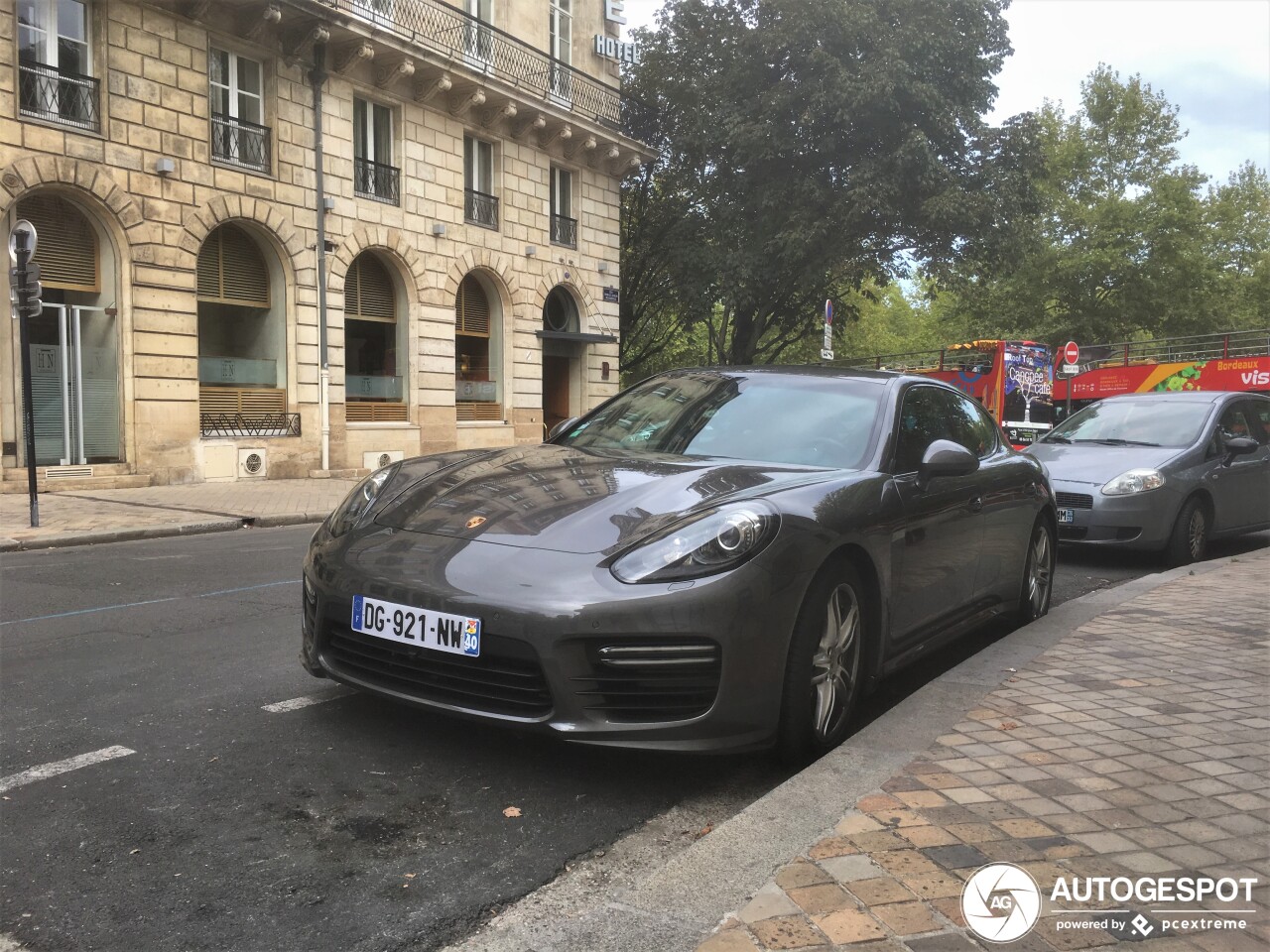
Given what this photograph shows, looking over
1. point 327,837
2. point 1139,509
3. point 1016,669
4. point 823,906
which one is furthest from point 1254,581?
point 327,837

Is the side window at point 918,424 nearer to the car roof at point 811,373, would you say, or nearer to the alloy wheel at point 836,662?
the car roof at point 811,373

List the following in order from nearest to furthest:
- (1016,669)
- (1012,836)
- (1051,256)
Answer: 1. (1012,836)
2. (1016,669)
3. (1051,256)

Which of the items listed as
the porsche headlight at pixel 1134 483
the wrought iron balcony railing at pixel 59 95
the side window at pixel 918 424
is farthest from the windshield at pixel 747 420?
the wrought iron balcony railing at pixel 59 95

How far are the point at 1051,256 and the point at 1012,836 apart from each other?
36889 mm

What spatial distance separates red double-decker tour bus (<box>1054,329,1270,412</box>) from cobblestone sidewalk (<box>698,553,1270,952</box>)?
17.8 m

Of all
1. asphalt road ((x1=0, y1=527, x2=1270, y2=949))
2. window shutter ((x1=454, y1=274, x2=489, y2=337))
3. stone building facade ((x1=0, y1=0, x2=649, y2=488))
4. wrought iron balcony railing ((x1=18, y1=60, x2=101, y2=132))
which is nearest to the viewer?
asphalt road ((x1=0, y1=527, x2=1270, y2=949))

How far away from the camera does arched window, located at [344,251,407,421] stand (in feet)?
62.2

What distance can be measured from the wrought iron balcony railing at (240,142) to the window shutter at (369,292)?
265 cm

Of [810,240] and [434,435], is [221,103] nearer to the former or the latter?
[434,435]

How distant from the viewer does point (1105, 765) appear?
124 inches

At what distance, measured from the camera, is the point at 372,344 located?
19.5 metres

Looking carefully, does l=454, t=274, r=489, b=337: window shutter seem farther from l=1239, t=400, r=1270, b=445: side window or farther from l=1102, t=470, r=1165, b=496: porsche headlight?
l=1102, t=470, r=1165, b=496: porsche headlight

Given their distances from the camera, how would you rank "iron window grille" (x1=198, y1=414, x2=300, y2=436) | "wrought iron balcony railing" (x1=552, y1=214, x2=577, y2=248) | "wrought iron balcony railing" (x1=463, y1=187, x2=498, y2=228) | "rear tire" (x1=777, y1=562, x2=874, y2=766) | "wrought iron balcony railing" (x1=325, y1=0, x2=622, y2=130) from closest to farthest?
"rear tire" (x1=777, y1=562, x2=874, y2=766)
"iron window grille" (x1=198, y1=414, x2=300, y2=436)
"wrought iron balcony railing" (x1=325, y1=0, x2=622, y2=130)
"wrought iron balcony railing" (x1=463, y1=187, x2=498, y2=228)
"wrought iron balcony railing" (x1=552, y1=214, x2=577, y2=248)

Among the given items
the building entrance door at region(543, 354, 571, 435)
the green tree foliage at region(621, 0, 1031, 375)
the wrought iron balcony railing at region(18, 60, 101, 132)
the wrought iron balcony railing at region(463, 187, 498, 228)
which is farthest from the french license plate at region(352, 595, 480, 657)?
the building entrance door at region(543, 354, 571, 435)
